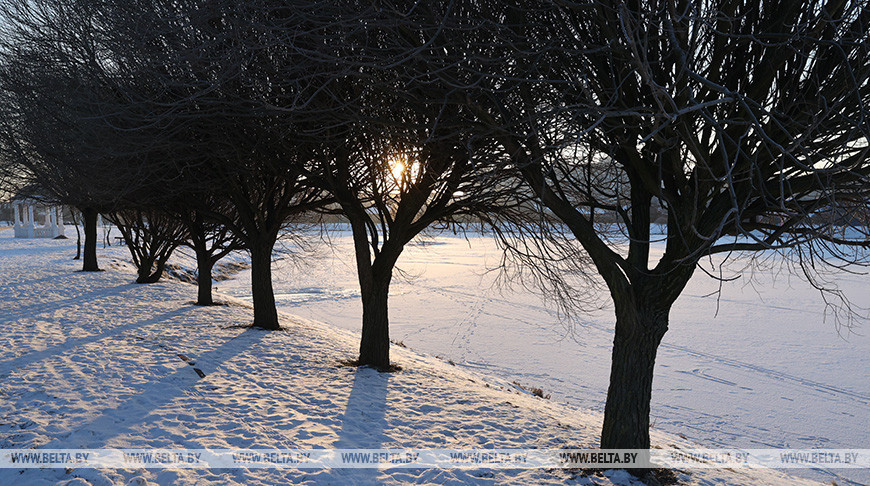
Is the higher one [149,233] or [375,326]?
[149,233]

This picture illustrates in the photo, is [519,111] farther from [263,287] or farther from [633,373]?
[263,287]

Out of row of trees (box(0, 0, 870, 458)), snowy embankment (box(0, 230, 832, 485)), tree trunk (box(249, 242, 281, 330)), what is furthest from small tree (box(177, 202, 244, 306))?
row of trees (box(0, 0, 870, 458))

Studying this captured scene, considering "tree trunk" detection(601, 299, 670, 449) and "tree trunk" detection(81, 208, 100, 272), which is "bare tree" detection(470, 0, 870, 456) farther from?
"tree trunk" detection(81, 208, 100, 272)

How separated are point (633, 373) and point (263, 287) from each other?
8976 millimetres

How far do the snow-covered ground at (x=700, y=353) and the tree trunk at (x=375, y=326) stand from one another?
322cm

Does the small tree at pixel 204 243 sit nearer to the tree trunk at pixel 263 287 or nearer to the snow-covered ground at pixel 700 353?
the tree trunk at pixel 263 287

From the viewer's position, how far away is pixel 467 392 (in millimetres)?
8391

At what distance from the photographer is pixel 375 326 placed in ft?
30.0

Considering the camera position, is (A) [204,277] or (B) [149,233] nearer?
(A) [204,277]

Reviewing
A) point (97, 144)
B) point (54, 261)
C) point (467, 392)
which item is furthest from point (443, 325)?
point (54, 261)

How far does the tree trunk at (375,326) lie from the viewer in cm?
906

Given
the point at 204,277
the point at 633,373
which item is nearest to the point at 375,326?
the point at 633,373

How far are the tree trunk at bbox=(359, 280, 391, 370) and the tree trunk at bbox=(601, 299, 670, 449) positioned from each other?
4520 mm

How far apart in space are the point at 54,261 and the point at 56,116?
70.2 ft
